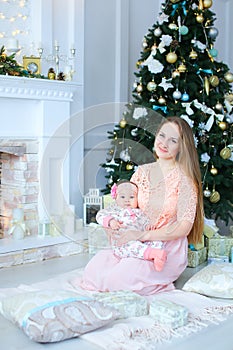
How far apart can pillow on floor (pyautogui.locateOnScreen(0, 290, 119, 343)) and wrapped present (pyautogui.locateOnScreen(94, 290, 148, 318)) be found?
80 millimetres

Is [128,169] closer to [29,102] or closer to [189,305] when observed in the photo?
[29,102]

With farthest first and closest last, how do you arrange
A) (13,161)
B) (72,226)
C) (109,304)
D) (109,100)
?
1. (109,100)
2. (13,161)
3. (72,226)
4. (109,304)

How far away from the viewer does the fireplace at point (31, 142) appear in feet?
12.3

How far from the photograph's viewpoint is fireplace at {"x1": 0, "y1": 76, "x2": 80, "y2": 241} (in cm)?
376

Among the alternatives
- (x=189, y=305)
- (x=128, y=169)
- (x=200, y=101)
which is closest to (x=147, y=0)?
(x=200, y=101)

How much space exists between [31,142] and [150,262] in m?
1.58

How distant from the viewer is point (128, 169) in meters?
3.89

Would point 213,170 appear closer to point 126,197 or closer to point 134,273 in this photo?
point 126,197

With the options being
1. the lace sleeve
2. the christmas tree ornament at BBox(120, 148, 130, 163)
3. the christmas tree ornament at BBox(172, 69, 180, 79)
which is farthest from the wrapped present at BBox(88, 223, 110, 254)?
the christmas tree ornament at BBox(172, 69, 180, 79)

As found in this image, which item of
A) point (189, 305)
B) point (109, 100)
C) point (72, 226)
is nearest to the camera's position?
point (189, 305)

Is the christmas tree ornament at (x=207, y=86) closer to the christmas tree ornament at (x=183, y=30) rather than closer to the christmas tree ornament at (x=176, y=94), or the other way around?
the christmas tree ornament at (x=176, y=94)

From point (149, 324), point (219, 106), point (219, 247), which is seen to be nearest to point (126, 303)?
point (149, 324)

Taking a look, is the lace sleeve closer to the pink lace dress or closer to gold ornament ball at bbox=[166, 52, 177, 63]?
the pink lace dress

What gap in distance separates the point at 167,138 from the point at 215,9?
332cm
